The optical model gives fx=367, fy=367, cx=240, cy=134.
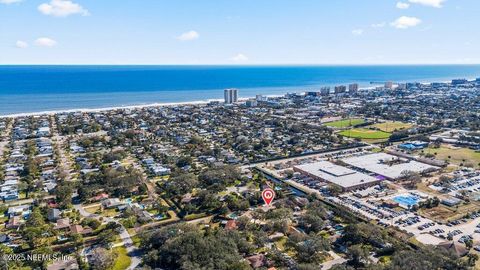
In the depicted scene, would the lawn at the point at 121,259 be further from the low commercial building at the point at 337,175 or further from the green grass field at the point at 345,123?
the green grass field at the point at 345,123

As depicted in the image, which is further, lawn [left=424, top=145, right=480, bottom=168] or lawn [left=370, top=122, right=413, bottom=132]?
lawn [left=370, top=122, right=413, bottom=132]

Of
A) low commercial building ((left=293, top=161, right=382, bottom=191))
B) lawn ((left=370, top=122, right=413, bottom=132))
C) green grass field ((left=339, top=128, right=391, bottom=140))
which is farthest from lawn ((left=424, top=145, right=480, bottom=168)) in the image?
low commercial building ((left=293, top=161, right=382, bottom=191))

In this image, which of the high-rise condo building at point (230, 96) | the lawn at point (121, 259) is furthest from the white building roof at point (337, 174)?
the high-rise condo building at point (230, 96)

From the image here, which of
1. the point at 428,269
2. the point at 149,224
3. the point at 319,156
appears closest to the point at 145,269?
the point at 149,224

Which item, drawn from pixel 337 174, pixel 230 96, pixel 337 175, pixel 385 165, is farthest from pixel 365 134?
pixel 230 96

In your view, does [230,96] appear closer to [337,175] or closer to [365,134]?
[365,134]

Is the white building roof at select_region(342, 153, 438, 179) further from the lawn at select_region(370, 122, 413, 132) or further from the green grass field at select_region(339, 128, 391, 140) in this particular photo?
the lawn at select_region(370, 122, 413, 132)
